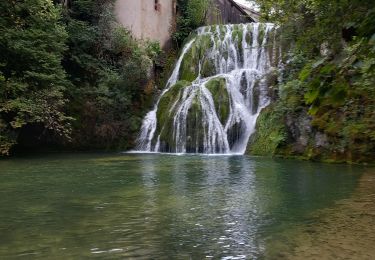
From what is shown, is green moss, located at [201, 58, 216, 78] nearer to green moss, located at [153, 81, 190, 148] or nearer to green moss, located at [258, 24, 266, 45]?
green moss, located at [153, 81, 190, 148]

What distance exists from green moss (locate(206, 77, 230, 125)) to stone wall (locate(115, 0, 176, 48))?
6139mm

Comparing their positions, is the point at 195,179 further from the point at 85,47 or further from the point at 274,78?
the point at 85,47

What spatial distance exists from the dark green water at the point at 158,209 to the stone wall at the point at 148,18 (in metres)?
14.3

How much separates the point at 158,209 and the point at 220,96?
13.2 m

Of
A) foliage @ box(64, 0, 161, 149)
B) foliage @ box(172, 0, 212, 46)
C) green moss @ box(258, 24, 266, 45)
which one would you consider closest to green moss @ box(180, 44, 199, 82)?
foliage @ box(64, 0, 161, 149)

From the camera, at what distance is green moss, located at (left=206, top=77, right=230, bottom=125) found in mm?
18531

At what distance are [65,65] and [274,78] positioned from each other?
10.0m

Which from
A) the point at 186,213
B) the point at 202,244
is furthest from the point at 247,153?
the point at 202,244

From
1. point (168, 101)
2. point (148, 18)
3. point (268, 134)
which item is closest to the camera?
point (268, 134)

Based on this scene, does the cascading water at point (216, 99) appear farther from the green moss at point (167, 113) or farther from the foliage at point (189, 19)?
the foliage at point (189, 19)

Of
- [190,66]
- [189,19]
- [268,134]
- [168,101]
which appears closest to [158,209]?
[268,134]

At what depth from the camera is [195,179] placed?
9273mm

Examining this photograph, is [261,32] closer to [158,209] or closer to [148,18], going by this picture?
[148,18]

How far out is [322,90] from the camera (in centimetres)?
270
